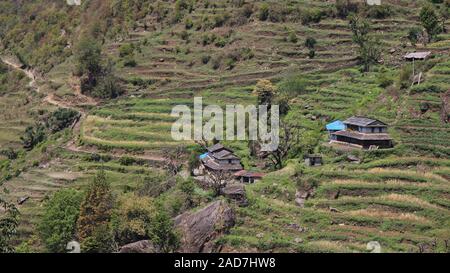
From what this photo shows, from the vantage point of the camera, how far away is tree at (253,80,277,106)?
5194 centimetres

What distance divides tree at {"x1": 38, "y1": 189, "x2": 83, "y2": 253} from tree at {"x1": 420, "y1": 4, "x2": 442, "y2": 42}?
27.2m

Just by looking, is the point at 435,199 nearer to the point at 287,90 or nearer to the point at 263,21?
the point at 287,90

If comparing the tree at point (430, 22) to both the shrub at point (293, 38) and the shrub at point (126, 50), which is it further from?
the shrub at point (126, 50)

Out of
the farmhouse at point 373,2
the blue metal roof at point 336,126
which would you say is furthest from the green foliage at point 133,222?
the farmhouse at point 373,2

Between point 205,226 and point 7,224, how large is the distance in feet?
35.9

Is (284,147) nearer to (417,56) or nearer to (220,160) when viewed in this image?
(220,160)

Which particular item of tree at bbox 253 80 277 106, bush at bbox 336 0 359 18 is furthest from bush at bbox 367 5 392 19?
tree at bbox 253 80 277 106

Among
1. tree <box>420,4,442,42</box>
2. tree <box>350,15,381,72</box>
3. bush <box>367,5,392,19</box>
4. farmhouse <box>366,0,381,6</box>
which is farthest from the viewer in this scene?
farmhouse <box>366,0,381,6</box>

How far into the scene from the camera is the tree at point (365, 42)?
54.8 m

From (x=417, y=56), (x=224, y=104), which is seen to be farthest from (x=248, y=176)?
(x=417, y=56)

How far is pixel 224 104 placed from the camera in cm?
5412

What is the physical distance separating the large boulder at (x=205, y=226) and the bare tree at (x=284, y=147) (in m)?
6.49

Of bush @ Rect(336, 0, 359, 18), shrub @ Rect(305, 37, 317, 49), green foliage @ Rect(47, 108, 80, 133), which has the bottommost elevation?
green foliage @ Rect(47, 108, 80, 133)

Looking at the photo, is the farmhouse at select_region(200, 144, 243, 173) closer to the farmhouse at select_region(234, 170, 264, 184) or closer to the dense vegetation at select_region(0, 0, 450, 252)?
the dense vegetation at select_region(0, 0, 450, 252)
